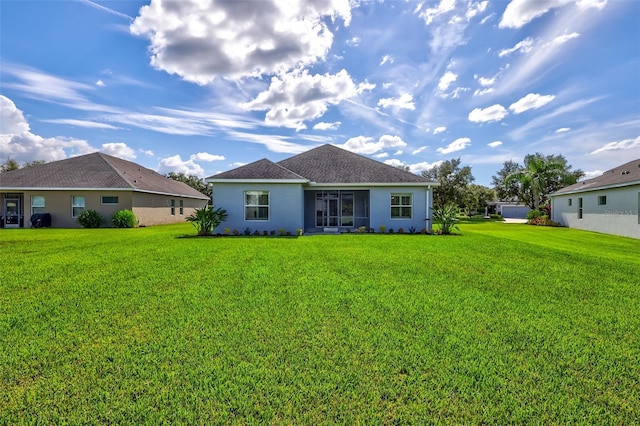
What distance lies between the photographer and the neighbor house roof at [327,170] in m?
15.3

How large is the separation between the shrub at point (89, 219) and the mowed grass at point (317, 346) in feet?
46.6

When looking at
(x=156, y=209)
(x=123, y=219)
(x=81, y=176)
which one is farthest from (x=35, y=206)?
(x=156, y=209)


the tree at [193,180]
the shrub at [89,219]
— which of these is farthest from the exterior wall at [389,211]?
the tree at [193,180]

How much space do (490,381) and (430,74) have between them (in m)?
17.6

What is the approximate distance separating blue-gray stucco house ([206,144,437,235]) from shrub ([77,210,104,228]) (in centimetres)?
1071

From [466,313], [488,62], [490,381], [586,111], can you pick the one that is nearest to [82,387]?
[490,381]

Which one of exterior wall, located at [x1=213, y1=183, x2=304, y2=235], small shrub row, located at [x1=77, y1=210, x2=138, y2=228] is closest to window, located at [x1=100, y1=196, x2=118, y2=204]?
small shrub row, located at [x1=77, y1=210, x2=138, y2=228]

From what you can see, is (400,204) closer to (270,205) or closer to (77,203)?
(270,205)

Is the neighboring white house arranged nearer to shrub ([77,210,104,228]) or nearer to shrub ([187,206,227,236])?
shrub ([187,206,227,236])

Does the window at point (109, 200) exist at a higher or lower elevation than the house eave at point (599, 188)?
lower

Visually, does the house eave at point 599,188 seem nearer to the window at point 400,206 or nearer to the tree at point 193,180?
the window at point 400,206

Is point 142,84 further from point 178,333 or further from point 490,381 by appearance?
point 490,381

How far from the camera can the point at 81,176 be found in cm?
2100

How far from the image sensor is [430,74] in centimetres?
1653
